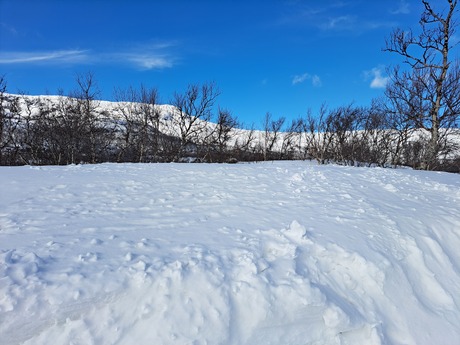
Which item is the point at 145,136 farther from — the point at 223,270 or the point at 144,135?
the point at 223,270

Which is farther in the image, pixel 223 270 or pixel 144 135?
pixel 144 135

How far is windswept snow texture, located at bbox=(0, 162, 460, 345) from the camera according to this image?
2346 millimetres

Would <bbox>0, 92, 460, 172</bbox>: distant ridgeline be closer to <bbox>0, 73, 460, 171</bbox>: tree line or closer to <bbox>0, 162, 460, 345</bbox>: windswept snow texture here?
<bbox>0, 73, 460, 171</bbox>: tree line

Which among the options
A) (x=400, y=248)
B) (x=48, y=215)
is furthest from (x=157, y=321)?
(x=400, y=248)

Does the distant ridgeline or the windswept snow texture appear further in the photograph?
the distant ridgeline

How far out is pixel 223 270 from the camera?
2906 millimetres

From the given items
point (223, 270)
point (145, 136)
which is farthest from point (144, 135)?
point (223, 270)

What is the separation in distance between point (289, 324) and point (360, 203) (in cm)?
354

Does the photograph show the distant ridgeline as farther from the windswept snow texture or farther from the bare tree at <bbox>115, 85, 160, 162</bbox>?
the windswept snow texture

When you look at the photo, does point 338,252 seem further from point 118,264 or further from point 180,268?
point 118,264

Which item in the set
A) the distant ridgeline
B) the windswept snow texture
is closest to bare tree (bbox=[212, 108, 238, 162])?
the distant ridgeline

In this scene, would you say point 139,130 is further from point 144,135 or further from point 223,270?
point 223,270

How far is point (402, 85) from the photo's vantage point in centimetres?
1425

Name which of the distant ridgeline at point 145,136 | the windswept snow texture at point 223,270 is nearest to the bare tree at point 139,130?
the distant ridgeline at point 145,136
